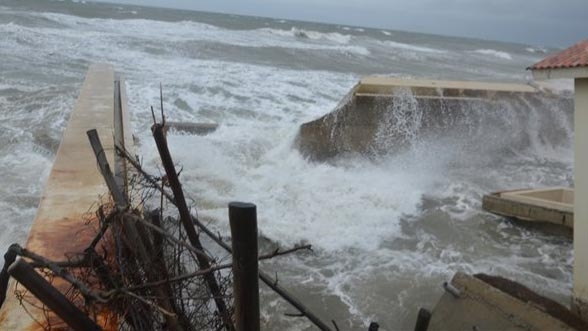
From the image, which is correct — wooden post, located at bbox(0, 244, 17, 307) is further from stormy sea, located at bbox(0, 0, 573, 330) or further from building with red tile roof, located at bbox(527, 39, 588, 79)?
building with red tile roof, located at bbox(527, 39, 588, 79)

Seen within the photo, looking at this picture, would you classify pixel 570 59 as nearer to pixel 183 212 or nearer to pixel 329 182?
pixel 183 212

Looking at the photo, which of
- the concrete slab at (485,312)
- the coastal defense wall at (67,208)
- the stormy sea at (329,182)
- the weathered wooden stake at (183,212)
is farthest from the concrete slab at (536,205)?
the weathered wooden stake at (183,212)

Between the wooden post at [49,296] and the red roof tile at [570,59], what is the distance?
16.7ft

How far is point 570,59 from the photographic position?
608 cm

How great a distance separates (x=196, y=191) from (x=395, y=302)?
4.03 m

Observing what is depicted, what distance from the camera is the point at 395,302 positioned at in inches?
253

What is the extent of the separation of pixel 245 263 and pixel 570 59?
5241 millimetres

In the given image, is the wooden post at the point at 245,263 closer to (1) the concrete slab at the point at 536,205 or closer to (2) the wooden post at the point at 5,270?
(2) the wooden post at the point at 5,270

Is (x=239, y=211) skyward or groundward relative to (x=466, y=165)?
skyward

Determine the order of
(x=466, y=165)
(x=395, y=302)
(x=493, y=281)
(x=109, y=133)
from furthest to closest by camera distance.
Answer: (x=466, y=165) → (x=109, y=133) → (x=395, y=302) → (x=493, y=281)

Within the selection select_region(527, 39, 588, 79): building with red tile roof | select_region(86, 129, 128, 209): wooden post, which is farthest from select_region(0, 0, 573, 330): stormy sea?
select_region(527, 39, 588, 79): building with red tile roof

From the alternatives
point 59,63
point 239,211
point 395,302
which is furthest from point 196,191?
point 59,63

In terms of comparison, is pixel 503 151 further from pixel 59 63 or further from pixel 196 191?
pixel 59 63

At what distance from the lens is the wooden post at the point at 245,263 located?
6.07ft
